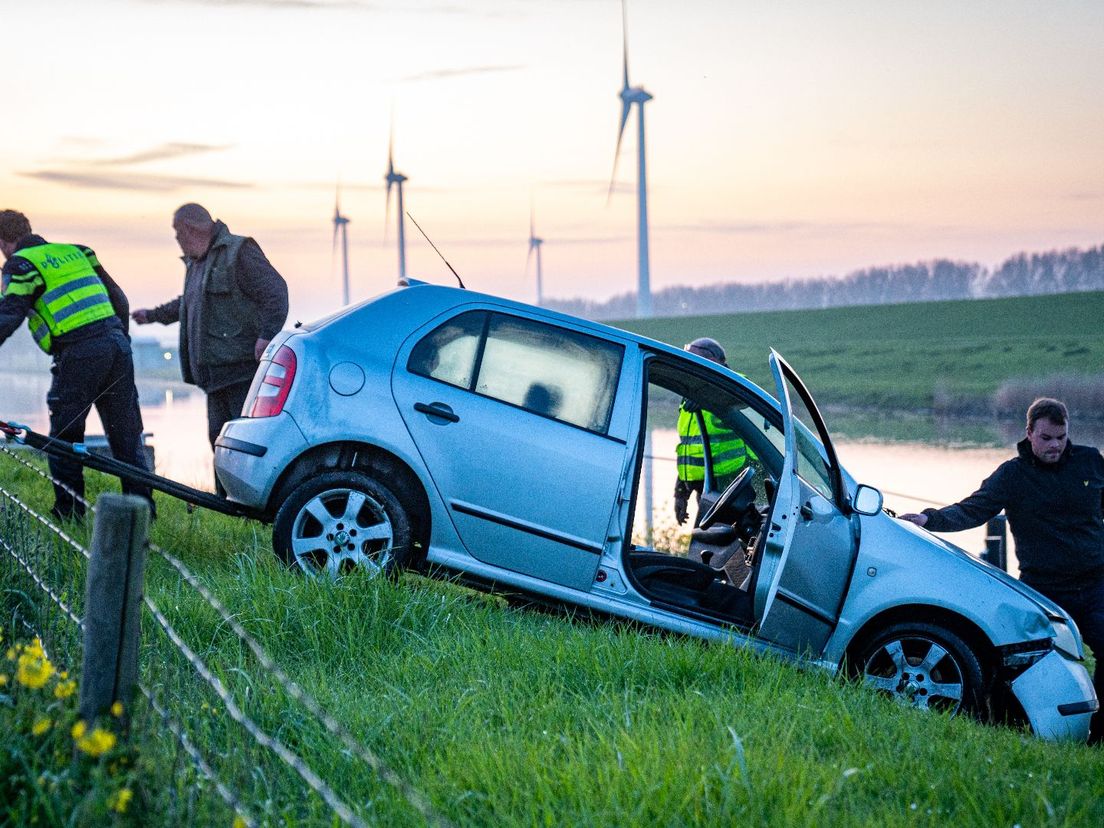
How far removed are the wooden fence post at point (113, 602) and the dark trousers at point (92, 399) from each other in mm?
5133

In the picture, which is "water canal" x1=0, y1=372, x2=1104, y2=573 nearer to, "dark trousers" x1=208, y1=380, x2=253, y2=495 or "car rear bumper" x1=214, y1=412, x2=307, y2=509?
"dark trousers" x1=208, y1=380, x2=253, y2=495

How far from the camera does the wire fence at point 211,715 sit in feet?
9.53

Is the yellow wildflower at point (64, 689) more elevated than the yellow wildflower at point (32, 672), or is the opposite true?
the yellow wildflower at point (32, 672)

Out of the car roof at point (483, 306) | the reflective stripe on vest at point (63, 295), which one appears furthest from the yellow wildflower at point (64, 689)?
the reflective stripe on vest at point (63, 295)

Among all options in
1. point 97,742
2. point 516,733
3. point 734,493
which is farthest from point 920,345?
point 97,742

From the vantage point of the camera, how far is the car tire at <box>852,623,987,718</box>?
5379 mm

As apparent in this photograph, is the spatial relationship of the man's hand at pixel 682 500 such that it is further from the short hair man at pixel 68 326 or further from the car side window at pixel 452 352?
the short hair man at pixel 68 326

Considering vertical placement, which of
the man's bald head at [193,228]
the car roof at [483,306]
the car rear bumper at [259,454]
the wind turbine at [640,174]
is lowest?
the car rear bumper at [259,454]

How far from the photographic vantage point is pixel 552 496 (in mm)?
5707

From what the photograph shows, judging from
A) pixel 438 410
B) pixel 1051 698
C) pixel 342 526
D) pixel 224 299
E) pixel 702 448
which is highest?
pixel 224 299

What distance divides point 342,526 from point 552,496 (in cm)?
103

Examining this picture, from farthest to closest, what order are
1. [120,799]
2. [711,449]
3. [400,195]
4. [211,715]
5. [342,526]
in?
[400,195], [711,449], [342,526], [211,715], [120,799]

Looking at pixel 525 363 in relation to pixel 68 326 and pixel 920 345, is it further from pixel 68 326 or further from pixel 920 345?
pixel 920 345

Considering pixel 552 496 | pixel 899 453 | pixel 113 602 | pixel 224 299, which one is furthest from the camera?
pixel 899 453
